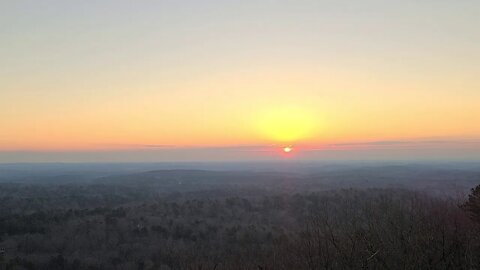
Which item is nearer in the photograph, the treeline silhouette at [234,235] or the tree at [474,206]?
the treeline silhouette at [234,235]

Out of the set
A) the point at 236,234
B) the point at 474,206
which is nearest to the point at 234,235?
the point at 236,234

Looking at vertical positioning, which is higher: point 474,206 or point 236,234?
point 474,206

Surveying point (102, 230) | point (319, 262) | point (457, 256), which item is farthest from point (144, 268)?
point (457, 256)

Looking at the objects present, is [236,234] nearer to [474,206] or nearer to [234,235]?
[234,235]

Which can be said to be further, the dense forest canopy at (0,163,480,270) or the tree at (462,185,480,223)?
the tree at (462,185,480,223)

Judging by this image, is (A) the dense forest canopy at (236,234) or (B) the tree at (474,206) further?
(B) the tree at (474,206)

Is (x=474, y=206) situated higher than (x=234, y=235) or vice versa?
(x=474, y=206)

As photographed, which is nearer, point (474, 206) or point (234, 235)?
point (474, 206)

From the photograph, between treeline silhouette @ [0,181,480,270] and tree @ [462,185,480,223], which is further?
tree @ [462,185,480,223]
